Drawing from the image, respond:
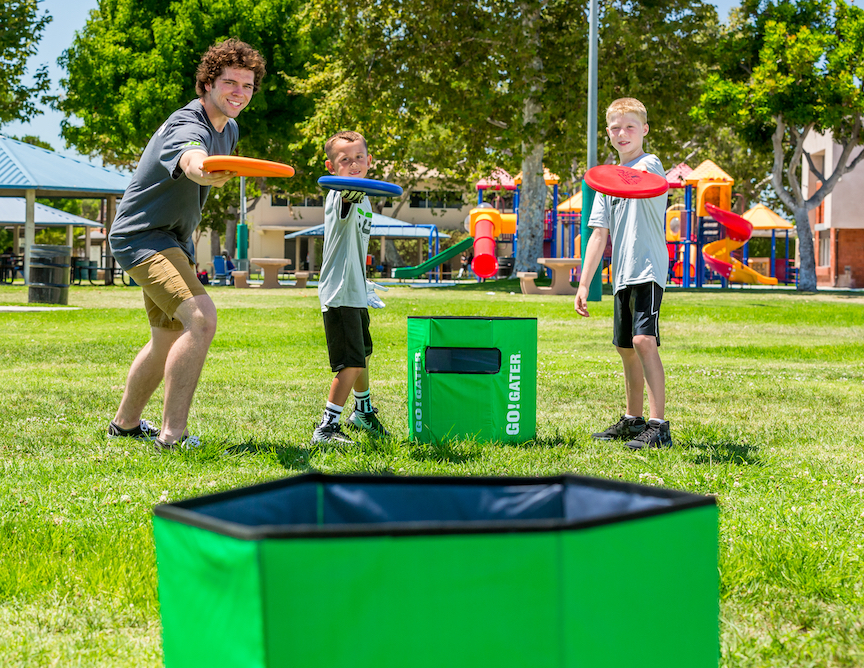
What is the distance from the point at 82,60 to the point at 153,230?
116 feet

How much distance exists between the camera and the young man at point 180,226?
14.5 feet

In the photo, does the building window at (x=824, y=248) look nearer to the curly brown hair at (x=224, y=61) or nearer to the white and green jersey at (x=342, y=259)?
the white and green jersey at (x=342, y=259)

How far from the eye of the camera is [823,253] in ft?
154

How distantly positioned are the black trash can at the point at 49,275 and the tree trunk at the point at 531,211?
14.5m

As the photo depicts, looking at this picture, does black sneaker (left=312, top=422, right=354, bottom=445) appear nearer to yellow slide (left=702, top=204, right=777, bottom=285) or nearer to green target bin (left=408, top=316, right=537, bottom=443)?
green target bin (left=408, top=316, right=537, bottom=443)

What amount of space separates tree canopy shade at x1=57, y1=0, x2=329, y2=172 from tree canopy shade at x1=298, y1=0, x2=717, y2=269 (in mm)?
6798

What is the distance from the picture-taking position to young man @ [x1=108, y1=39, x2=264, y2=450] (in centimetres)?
443

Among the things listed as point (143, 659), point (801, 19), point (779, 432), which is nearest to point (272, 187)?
point (801, 19)

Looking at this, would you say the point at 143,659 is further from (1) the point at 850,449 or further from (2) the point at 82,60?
(2) the point at 82,60

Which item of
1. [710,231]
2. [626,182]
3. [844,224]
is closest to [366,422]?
[626,182]

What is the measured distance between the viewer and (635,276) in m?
5.02

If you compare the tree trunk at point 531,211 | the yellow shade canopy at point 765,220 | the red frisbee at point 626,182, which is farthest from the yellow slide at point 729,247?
the red frisbee at point 626,182

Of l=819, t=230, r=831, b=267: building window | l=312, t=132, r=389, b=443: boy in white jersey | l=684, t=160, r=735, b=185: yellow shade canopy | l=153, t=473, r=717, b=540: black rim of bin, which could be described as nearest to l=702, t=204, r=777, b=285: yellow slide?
l=684, t=160, r=735, b=185: yellow shade canopy

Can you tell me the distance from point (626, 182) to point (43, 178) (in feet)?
81.6
